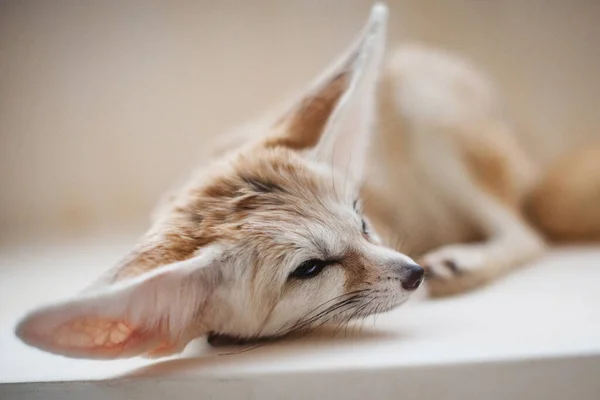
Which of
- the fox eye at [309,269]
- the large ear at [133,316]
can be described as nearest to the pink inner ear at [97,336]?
the large ear at [133,316]

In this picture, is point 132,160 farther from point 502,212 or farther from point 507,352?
point 507,352

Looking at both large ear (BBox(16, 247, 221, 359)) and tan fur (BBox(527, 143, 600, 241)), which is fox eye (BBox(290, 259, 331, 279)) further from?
tan fur (BBox(527, 143, 600, 241))

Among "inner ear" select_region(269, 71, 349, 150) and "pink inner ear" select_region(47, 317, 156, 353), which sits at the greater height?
"inner ear" select_region(269, 71, 349, 150)

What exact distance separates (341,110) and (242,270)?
34cm

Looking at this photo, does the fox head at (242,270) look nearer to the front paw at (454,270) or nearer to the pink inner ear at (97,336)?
the pink inner ear at (97,336)

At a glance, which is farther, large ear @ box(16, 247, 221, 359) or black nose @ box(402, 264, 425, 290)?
black nose @ box(402, 264, 425, 290)

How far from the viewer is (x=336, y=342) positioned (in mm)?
920

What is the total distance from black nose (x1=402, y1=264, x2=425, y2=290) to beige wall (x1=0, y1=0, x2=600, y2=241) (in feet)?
3.03

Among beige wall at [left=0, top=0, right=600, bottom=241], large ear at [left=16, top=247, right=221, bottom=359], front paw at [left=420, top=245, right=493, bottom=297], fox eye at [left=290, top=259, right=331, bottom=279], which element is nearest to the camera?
large ear at [left=16, top=247, right=221, bottom=359]

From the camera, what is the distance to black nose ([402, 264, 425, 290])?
92 centimetres

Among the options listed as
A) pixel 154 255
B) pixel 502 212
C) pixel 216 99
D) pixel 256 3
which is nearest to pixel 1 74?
pixel 216 99

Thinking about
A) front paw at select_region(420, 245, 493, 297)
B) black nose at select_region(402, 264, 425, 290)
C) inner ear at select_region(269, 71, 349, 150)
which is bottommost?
front paw at select_region(420, 245, 493, 297)

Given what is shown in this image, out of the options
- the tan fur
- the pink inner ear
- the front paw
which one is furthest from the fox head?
the tan fur

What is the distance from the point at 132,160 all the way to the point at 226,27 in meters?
0.44
